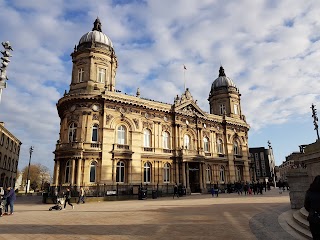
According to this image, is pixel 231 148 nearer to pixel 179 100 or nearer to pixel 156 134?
pixel 179 100

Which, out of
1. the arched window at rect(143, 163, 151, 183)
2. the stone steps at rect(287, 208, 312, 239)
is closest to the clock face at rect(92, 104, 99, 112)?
the arched window at rect(143, 163, 151, 183)

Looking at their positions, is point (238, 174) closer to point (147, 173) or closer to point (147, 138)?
point (147, 173)

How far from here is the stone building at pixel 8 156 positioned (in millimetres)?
46750

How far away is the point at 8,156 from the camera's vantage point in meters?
51.0

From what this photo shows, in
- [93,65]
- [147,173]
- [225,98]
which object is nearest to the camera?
[147,173]

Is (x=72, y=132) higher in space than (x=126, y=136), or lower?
higher

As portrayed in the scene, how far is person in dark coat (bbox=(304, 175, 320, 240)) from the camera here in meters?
5.08

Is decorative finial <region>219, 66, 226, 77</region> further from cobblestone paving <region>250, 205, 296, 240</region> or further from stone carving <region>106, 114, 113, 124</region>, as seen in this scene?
cobblestone paving <region>250, 205, 296, 240</region>

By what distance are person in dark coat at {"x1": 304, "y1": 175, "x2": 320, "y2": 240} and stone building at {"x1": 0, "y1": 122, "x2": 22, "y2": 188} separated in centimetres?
5149

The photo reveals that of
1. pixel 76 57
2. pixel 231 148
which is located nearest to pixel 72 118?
pixel 76 57

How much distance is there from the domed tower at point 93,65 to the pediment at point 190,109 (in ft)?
35.2

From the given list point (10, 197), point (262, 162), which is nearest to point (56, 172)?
point (10, 197)

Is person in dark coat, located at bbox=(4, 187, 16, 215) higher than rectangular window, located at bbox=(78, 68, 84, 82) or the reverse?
the reverse

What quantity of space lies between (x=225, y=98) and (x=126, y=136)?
80.6 feet
